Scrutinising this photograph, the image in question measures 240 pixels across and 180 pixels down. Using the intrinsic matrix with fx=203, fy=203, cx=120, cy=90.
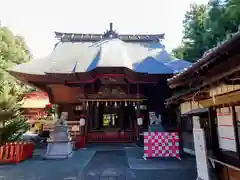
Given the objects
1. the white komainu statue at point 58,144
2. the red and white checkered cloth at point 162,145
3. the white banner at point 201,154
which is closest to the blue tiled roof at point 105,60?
the white komainu statue at point 58,144

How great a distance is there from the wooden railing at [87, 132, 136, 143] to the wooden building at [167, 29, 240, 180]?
6.36m

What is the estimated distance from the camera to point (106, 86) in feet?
38.0

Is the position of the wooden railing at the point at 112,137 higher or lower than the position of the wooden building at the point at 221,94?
lower

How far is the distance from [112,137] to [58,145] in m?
4.15

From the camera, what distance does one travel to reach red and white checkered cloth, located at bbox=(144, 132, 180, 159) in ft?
21.9

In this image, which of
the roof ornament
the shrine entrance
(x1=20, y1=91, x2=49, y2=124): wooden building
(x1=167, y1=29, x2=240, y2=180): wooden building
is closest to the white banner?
(x1=167, y1=29, x2=240, y2=180): wooden building

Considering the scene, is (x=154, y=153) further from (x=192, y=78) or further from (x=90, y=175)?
(x=192, y=78)

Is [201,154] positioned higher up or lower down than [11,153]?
higher up

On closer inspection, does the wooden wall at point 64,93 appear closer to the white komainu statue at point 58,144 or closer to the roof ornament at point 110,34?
the white komainu statue at point 58,144

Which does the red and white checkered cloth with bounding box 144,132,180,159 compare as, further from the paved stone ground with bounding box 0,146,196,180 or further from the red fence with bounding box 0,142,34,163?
the red fence with bounding box 0,142,34,163

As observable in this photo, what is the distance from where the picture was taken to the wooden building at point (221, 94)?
265 centimetres

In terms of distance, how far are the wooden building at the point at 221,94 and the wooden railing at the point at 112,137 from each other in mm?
6361

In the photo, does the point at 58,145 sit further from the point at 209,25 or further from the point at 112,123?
the point at 209,25

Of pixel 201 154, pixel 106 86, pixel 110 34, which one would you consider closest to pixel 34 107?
pixel 110 34
